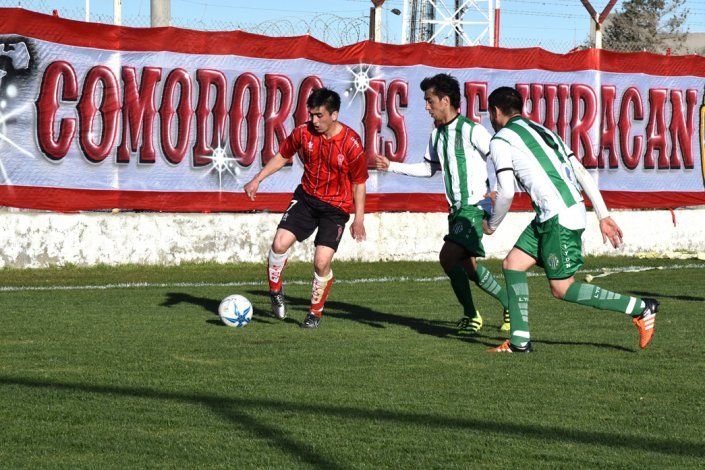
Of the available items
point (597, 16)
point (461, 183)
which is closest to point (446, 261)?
point (461, 183)

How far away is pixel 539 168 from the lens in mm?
9102

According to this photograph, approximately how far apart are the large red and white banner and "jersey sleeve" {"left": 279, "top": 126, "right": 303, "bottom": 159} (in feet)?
16.2

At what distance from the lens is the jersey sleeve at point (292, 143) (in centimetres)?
1110

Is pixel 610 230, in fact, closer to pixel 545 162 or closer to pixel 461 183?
pixel 545 162

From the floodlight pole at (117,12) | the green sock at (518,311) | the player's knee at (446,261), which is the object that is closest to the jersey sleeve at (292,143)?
the player's knee at (446,261)

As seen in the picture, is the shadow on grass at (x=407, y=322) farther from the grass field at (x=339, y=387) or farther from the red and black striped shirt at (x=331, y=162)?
the red and black striped shirt at (x=331, y=162)

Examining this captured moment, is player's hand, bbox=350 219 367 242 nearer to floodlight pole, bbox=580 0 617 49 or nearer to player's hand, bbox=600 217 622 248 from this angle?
player's hand, bbox=600 217 622 248

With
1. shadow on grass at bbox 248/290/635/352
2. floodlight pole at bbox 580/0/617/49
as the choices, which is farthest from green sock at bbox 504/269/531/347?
floodlight pole at bbox 580/0/617/49

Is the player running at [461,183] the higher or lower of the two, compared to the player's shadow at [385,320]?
higher

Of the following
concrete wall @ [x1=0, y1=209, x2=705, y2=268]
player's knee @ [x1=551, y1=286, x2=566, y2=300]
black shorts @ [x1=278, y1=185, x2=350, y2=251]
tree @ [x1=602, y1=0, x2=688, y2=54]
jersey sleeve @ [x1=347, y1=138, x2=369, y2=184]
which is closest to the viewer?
player's knee @ [x1=551, y1=286, x2=566, y2=300]

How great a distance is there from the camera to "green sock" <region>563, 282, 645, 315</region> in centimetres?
920

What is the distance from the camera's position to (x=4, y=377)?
793 cm

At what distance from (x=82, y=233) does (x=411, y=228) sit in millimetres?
4626

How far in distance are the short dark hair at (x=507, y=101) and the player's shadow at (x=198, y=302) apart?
329cm
